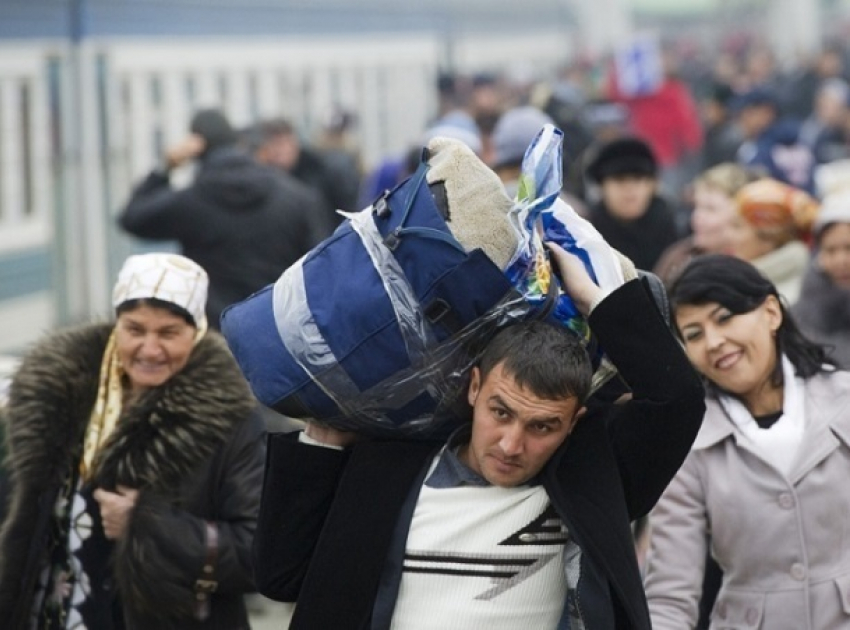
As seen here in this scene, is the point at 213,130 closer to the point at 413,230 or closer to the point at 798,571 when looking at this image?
the point at 798,571

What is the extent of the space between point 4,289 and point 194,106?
3067mm

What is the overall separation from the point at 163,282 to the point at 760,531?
1449 millimetres

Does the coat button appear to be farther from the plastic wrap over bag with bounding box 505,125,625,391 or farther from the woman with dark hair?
the plastic wrap over bag with bounding box 505,125,625,391

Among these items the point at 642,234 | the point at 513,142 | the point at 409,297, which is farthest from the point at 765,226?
the point at 409,297

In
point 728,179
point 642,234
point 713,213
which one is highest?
point 728,179

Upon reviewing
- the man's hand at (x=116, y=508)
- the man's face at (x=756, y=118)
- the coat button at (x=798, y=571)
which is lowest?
the coat button at (x=798, y=571)

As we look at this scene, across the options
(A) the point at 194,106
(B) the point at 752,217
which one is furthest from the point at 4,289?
(B) the point at 752,217

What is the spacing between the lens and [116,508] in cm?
403

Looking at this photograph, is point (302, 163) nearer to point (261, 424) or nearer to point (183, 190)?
point (183, 190)

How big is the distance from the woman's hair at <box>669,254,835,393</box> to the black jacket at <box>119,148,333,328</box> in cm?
455

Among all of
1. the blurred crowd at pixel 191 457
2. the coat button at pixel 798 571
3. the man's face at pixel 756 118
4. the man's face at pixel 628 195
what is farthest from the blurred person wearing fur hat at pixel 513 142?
the man's face at pixel 756 118

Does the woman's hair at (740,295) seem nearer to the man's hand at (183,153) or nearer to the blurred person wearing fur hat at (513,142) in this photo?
the blurred person wearing fur hat at (513,142)

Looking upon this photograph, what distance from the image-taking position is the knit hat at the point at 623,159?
25.3 feet

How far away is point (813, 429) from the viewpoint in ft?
12.5
